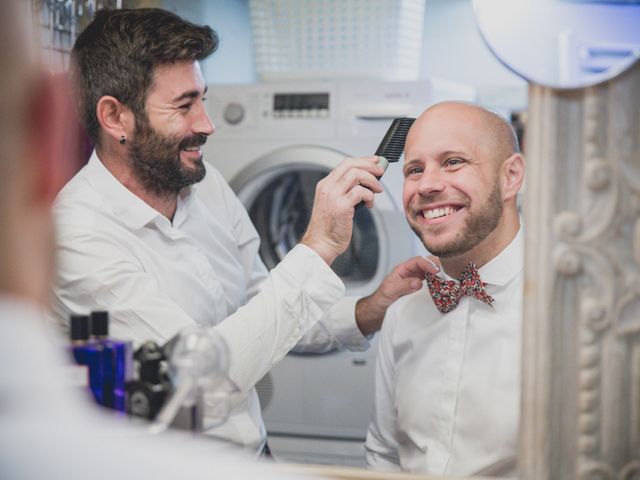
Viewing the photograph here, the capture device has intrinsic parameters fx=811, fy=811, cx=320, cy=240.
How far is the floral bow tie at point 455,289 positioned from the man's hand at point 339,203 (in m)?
0.24

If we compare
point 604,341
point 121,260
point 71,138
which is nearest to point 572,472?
point 604,341

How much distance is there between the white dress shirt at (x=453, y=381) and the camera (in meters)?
1.46

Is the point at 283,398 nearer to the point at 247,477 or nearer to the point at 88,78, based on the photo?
the point at 88,78

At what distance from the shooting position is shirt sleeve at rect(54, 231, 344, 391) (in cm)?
136

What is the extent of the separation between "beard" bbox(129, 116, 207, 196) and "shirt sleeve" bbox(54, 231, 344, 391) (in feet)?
0.79

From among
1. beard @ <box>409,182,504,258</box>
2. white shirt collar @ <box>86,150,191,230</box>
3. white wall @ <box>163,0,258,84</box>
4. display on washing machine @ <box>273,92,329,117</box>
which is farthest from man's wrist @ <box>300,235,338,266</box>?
white wall @ <box>163,0,258,84</box>

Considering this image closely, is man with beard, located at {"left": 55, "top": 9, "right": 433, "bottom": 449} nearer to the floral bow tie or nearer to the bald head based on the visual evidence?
the floral bow tie

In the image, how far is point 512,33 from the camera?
0.91 m

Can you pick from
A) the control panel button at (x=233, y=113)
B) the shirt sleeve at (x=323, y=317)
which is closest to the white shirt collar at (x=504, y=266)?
the shirt sleeve at (x=323, y=317)

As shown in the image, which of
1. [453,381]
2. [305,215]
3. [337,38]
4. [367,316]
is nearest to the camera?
[453,381]

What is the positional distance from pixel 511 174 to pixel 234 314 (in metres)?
0.62

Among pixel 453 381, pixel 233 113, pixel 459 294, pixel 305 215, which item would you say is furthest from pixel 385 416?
pixel 233 113

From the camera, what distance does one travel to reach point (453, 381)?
5.01 feet

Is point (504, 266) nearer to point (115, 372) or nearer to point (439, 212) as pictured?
point (439, 212)
